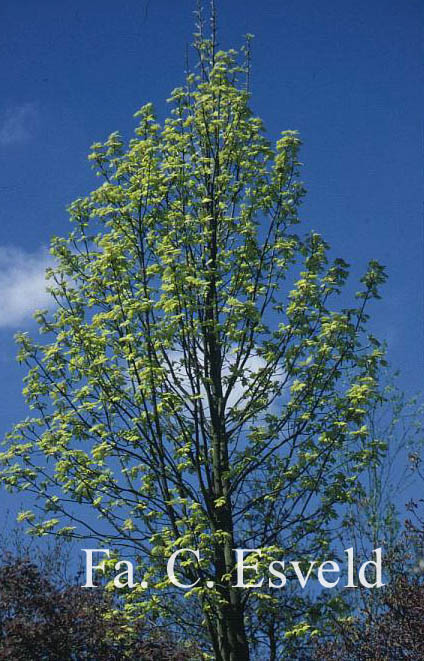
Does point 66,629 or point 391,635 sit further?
point 391,635

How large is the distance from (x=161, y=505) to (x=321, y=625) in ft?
9.49

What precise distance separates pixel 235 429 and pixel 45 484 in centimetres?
307

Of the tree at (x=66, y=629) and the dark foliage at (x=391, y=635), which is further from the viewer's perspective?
the dark foliage at (x=391, y=635)

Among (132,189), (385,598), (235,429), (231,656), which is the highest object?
(132,189)

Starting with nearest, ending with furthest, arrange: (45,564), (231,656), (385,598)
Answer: (231,656) < (385,598) < (45,564)

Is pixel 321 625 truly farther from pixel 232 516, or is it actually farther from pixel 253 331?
pixel 253 331

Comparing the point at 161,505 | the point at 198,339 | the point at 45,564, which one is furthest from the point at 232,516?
the point at 45,564

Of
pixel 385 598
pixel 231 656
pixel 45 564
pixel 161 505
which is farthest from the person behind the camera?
pixel 45 564

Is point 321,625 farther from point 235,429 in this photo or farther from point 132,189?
point 132,189

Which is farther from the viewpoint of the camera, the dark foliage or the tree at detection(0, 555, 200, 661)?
the dark foliage

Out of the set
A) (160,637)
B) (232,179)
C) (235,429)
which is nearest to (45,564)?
(160,637)

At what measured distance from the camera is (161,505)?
12.3m

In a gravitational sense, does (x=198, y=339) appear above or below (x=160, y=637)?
above

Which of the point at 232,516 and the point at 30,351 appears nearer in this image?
the point at 232,516
